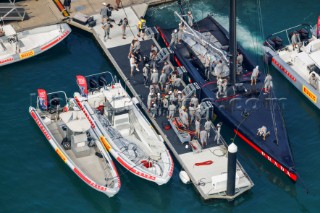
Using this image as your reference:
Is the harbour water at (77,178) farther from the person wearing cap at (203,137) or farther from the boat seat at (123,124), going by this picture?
the boat seat at (123,124)

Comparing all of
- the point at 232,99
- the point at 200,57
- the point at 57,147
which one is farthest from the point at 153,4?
the point at 57,147

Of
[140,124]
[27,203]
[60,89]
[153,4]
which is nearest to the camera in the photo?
[27,203]

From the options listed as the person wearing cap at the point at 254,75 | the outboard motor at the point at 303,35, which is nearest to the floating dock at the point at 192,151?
the person wearing cap at the point at 254,75

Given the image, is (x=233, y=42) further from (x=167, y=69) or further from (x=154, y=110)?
(x=154, y=110)

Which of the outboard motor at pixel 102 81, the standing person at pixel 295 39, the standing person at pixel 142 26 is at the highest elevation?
the standing person at pixel 142 26

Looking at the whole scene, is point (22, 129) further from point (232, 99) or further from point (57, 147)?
point (232, 99)

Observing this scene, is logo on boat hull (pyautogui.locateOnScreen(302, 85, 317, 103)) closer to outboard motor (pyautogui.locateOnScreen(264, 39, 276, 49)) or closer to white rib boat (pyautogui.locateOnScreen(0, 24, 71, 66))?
outboard motor (pyautogui.locateOnScreen(264, 39, 276, 49))
